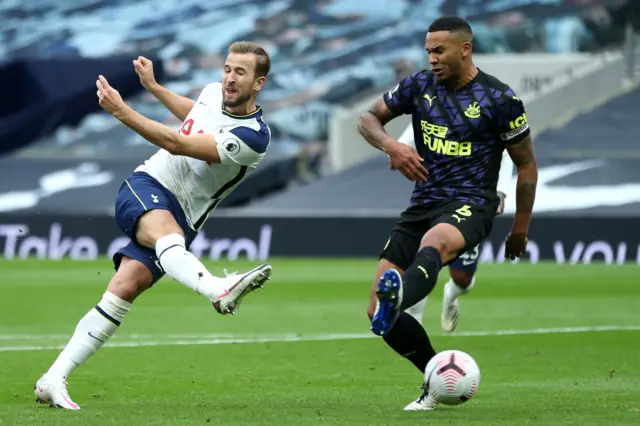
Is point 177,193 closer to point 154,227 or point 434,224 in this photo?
point 154,227

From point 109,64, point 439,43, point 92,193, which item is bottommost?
point 92,193

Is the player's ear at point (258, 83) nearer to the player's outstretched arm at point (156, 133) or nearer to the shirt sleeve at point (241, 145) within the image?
the shirt sleeve at point (241, 145)

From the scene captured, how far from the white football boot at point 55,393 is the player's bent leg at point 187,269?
0.83 metres

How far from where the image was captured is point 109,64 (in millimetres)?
34906

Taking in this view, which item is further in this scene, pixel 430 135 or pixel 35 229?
pixel 35 229

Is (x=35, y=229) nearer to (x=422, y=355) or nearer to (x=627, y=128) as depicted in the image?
(x=627, y=128)

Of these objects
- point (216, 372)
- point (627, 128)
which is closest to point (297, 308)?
point (216, 372)

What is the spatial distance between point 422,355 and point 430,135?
4.00ft

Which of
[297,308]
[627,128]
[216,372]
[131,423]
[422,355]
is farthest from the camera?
[627,128]

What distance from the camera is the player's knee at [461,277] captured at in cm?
1145

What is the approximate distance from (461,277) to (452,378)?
4471 mm

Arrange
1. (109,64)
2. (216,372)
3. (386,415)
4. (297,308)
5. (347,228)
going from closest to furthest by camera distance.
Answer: (386,415), (216,372), (297,308), (347,228), (109,64)

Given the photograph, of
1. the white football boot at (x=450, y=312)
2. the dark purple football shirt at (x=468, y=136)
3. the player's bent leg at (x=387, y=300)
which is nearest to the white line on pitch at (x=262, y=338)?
the white football boot at (x=450, y=312)

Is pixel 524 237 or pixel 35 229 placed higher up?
pixel 524 237
